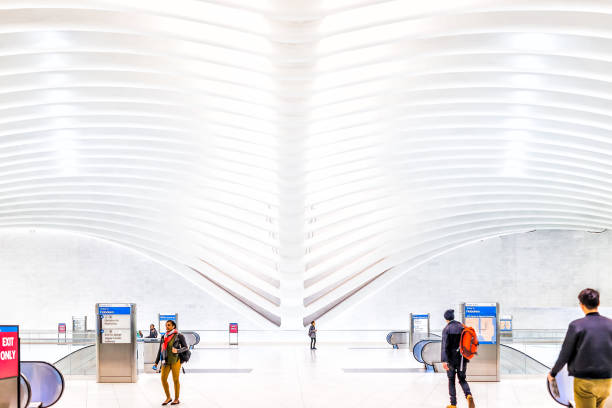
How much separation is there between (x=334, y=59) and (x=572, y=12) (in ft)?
13.8

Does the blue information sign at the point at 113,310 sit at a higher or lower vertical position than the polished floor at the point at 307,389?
higher

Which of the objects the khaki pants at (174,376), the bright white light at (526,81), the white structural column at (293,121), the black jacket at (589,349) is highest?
the bright white light at (526,81)

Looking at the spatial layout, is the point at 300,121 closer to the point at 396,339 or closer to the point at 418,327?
the point at 418,327

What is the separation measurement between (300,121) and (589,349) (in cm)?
1040

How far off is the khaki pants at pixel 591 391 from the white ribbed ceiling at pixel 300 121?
6519 millimetres

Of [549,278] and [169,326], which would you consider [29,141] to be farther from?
[549,278]

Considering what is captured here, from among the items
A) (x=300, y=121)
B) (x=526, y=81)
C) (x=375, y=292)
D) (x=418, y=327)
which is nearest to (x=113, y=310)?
(x=300, y=121)

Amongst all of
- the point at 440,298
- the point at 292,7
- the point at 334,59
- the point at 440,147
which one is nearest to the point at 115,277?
the point at 440,298

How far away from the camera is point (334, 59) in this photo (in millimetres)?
12672

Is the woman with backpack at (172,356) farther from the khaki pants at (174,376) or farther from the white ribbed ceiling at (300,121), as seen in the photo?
the white ribbed ceiling at (300,121)

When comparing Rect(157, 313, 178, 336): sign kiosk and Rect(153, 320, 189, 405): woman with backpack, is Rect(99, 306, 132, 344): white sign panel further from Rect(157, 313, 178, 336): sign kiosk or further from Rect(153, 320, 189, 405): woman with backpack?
Rect(157, 313, 178, 336): sign kiosk

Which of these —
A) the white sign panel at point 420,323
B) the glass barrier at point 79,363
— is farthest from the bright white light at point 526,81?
the glass barrier at point 79,363

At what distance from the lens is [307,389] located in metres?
11.9

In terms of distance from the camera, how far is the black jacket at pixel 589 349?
16.5 feet
